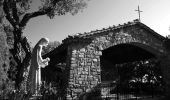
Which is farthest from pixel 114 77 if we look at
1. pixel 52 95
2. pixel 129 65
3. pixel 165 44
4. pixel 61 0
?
pixel 52 95

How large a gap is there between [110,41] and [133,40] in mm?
1485

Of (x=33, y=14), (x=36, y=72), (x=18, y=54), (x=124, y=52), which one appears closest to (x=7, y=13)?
(x=33, y=14)

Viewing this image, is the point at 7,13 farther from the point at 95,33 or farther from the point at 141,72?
the point at 141,72

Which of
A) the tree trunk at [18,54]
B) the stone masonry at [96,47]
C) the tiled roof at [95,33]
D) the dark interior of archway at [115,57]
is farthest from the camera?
the dark interior of archway at [115,57]

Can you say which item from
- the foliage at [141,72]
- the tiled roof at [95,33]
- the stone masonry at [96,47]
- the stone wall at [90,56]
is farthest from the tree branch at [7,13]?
the foliage at [141,72]

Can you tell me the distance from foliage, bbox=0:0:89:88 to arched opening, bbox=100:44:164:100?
4592 millimetres

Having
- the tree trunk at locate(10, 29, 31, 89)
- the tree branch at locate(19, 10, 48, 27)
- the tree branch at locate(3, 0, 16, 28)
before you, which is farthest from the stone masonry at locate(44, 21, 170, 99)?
the tree branch at locate(3, 0, 16, 28)

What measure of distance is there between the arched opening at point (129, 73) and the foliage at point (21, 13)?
15.1ft

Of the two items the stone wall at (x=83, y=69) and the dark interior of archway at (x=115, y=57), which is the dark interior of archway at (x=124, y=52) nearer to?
A: the dark interior of archway at (x=115, y=57)

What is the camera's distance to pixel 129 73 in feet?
66.1

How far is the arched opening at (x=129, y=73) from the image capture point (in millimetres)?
12375

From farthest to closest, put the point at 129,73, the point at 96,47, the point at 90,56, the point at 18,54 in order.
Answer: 1. the point at 129,73
2. the point at 18,54
3. the point at 96,47
4. the point at 90,56

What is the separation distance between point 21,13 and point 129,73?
12.2 meters

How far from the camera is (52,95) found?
798 centimetres
